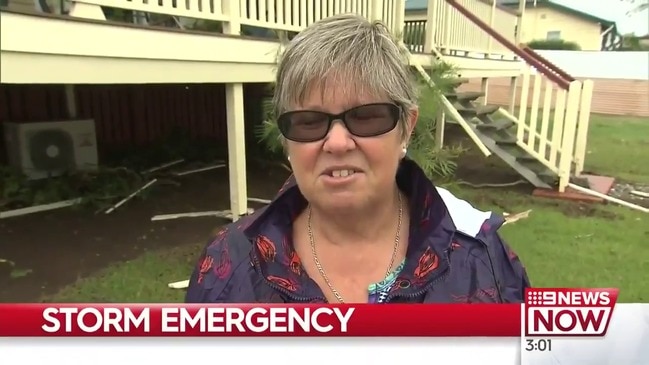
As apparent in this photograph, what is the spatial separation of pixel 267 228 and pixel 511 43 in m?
0.82

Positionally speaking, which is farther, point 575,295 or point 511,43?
point 511,43

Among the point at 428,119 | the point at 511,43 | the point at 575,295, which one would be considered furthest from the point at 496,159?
the point at 575,295

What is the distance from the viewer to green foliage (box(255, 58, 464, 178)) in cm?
→ 159

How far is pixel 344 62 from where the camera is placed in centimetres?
77

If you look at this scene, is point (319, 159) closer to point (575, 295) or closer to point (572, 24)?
point (575, 295)

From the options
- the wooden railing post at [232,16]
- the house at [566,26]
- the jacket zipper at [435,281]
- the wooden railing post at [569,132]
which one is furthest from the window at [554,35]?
the wooden railing post at [232,16]

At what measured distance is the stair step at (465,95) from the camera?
1780 millimetres

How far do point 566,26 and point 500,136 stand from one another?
125 cm

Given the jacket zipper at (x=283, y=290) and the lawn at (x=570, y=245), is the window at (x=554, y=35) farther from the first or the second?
the jacket zipper at (x=283, y=290)

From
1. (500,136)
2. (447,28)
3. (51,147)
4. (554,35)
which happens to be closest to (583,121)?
(554,35)

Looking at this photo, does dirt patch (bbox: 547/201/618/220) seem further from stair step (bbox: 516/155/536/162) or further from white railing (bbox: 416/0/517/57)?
white railing (bbox: 416/0/517/57)

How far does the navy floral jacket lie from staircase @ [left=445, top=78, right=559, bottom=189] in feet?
3.43

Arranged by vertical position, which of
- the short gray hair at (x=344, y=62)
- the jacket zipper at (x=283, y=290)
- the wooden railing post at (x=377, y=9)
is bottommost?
the jacket zipper at (x=283, y=290)

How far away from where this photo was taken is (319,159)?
0.81 meters
